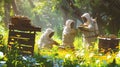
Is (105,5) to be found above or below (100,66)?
above

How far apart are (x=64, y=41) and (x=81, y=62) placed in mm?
5383

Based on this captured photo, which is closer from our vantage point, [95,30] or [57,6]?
[95,30]

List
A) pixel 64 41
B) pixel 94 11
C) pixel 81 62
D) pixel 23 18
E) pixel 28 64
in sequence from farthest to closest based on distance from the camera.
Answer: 1. pixel 94 11
2. pixel 64 41
3. pixel 23 18
4. pixel 81 62
5. pixel 28 64

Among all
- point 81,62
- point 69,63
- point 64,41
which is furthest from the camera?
point 64,41

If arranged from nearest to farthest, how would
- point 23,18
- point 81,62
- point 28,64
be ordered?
point 28,64
point 81,62
point 23,18

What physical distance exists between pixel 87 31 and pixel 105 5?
8784 mm

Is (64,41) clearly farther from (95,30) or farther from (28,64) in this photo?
(28,64)

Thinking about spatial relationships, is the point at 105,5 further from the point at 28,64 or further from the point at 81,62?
the point at 28,64

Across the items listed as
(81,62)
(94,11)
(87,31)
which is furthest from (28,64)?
(94,11)

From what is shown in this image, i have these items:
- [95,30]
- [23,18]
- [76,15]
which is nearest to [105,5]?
[76,15]

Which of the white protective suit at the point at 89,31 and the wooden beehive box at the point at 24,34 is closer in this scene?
the wooden beehive box at the point at 24,34

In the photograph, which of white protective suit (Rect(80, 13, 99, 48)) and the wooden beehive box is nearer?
the wooden beehive box

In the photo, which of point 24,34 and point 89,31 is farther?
point 89,31

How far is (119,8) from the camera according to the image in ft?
65.2
